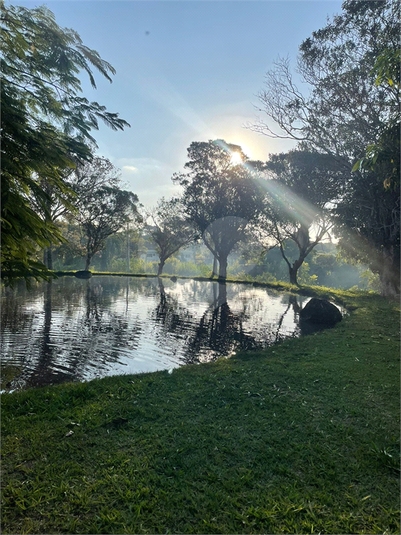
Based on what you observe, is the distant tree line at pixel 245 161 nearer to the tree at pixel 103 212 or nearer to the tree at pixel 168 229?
the tree at pixel 103 212

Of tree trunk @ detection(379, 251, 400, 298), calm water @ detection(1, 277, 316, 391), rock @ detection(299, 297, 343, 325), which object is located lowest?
calm water @ detection(1, 277, 316, 391)

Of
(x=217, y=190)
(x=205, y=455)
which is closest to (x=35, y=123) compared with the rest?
(x=205, y=455)

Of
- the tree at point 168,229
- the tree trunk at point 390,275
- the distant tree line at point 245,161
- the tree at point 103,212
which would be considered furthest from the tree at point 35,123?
the tree at point 168,229

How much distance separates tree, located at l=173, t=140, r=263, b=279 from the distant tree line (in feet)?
0.38

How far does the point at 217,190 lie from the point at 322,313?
2619 centimetres

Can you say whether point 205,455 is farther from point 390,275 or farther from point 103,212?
point 103,212

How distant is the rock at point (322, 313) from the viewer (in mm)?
12555

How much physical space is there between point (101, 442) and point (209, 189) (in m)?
34.8

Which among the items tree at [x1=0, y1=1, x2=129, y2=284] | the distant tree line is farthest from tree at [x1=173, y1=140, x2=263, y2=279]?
tree at [x1=0, y1=1, x2=129, y2=284]

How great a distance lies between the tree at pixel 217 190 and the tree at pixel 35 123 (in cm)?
3112

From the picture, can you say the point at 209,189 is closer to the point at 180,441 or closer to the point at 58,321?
the point at 58,321

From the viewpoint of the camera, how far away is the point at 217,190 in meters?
36.6

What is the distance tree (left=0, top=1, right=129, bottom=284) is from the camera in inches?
145

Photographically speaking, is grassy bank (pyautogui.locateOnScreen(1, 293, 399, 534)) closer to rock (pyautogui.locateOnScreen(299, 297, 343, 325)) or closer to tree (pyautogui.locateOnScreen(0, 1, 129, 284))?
tree (pyautogui.locateOnScreen(0, 1, 129, 284))
